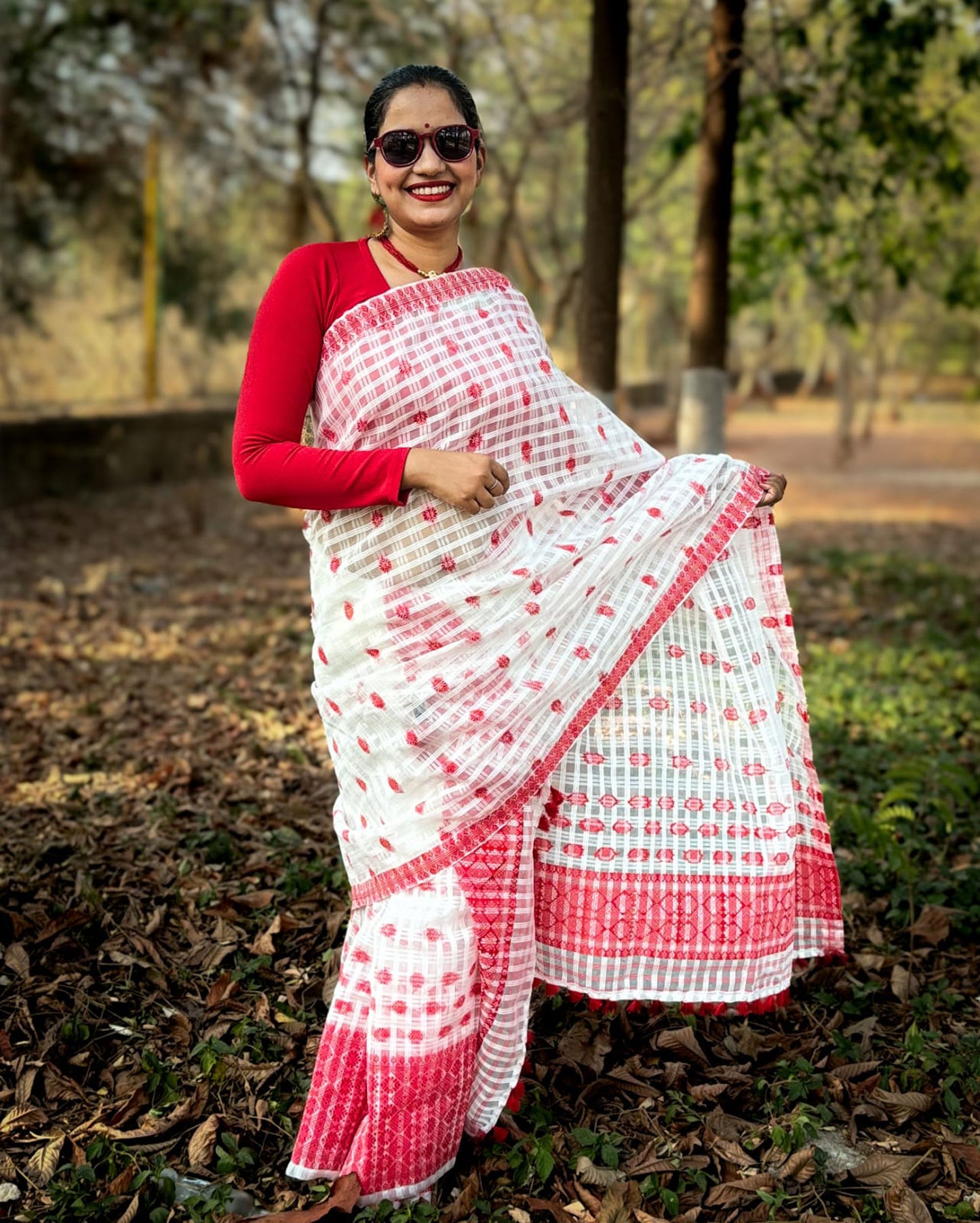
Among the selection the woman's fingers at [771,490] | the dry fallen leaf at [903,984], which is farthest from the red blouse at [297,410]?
the dry fallen leaf at [903,984]

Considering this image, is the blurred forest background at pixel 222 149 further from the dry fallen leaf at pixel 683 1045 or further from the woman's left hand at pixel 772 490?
the dry fallen leaf at pixel 683 1045

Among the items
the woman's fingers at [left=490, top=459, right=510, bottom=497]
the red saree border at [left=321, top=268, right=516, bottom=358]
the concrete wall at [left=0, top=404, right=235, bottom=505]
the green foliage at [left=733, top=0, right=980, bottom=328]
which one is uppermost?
the green foliage at [left=733, top=0, right=980, bottom=328]

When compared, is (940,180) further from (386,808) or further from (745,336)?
(745,336)

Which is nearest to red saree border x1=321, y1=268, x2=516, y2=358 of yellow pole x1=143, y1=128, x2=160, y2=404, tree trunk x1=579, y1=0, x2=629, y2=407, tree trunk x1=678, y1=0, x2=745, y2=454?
tree trunk x1=579, y1=0, x2=629, y2=407

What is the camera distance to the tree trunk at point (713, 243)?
5844 mm

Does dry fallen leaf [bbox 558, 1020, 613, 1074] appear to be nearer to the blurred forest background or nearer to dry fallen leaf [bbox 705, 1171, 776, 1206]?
dry fallen leaf [bbox 705, 1171, 776, 1206]

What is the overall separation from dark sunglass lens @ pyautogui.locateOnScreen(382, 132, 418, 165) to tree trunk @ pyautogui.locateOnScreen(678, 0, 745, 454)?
379 centimetres

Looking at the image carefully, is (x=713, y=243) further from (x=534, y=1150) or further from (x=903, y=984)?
(x=534, y=1150)

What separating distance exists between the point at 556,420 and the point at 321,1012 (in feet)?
4.85

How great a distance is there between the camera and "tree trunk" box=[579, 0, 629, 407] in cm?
554

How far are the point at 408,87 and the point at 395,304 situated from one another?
1.29 feet

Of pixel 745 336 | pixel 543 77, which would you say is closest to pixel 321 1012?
pixel 543 77

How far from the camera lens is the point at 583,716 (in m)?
2.55

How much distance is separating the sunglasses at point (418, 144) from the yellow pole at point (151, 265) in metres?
9.65
